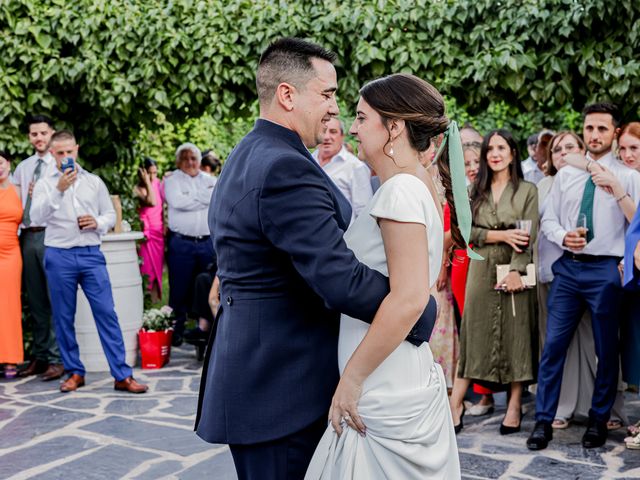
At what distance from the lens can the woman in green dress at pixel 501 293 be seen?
5707mm

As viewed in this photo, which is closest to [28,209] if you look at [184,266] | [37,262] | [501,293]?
[37,262]

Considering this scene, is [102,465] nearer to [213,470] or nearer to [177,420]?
[213,470]

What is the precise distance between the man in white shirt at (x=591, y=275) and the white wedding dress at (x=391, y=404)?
10.5 feet

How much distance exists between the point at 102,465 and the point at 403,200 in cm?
355

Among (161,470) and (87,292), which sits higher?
(87,292)

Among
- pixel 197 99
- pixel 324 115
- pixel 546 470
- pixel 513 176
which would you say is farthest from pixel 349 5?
pixel 324 115

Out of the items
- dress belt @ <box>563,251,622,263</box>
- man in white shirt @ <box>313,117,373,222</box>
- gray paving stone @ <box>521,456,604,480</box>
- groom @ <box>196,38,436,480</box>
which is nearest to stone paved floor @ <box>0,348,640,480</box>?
gray paving stone @ <box>521,456,604,480</box>

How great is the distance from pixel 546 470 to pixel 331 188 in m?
3.24

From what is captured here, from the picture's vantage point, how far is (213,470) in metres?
4.89

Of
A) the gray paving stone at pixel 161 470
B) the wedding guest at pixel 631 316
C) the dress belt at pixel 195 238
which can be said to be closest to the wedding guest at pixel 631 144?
the wedding guest at pixel 631 316

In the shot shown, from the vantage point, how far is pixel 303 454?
2441 millimetres

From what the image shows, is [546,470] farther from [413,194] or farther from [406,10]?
[406,10]

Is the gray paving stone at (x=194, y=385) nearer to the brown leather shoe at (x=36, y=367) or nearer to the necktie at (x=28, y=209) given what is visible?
the brown leather shoe at (x=36, y=367)

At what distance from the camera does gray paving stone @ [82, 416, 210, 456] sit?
5375mm
